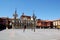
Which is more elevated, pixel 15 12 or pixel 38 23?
pixel 15 12

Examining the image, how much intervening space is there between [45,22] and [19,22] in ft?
98.0

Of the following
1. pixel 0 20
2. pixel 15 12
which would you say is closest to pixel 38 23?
pixel 0 20

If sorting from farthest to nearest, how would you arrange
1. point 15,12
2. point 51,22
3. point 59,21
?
point 51,22
point 59,21
point 15,12

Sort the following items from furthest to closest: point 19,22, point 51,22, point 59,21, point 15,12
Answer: point 51,22
point 59,21
point 19,22
point 15,12

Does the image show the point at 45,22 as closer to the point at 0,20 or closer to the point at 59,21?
the point at 59,21

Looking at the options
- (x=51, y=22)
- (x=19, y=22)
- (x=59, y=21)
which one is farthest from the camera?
(x=51, y=22)

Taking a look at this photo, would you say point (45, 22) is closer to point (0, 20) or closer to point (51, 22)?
point (51, 22)

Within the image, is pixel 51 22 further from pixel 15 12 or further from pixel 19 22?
Result: pixel 15 12

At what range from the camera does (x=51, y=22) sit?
112m

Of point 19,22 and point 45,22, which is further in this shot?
point 45,22

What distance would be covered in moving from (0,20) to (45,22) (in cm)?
3054

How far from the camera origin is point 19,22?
279 ft

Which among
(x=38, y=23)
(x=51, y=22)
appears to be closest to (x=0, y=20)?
(x=38, y=23)

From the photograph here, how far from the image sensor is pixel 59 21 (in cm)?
10425
